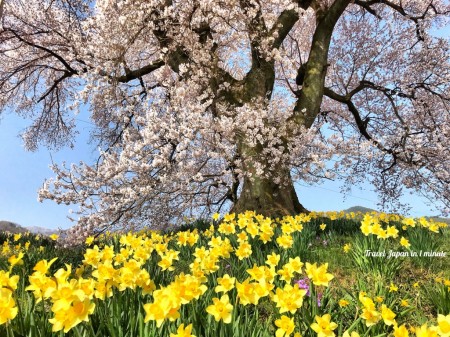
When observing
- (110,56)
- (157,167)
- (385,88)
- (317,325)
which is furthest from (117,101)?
(385,88)

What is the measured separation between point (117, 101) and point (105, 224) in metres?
2.32

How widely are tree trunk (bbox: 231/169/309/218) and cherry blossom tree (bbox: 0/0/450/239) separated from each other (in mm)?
24

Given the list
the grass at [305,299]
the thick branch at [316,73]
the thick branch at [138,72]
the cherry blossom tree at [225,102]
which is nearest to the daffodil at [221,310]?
the grass at [305,299]

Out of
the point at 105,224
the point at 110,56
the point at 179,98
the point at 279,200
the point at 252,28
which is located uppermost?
the point at 252,28

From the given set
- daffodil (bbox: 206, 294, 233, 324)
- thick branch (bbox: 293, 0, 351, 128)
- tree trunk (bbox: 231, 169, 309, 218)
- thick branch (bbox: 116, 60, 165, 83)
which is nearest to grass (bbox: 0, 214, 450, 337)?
daffodil (bbox: 206, 294, 233, 324)

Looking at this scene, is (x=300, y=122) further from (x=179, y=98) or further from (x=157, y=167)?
(x=157, y=167)

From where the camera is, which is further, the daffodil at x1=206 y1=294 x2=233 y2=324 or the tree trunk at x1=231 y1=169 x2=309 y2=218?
the tree trunk at x1=231 y1=169 x2=309 y2=218

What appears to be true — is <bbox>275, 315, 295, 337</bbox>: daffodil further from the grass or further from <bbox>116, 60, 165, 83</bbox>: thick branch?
<bbox>116, 60, 165, 83</bbox>: thick branch

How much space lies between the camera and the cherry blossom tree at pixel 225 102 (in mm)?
6543

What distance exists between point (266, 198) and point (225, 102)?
2.24 meters

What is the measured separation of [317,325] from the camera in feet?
6.46

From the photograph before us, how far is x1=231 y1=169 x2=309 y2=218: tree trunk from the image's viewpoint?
7.71 m

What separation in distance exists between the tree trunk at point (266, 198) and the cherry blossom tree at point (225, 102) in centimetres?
2

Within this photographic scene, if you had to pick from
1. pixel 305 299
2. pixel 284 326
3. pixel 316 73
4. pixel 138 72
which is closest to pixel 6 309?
pixel 284 326
